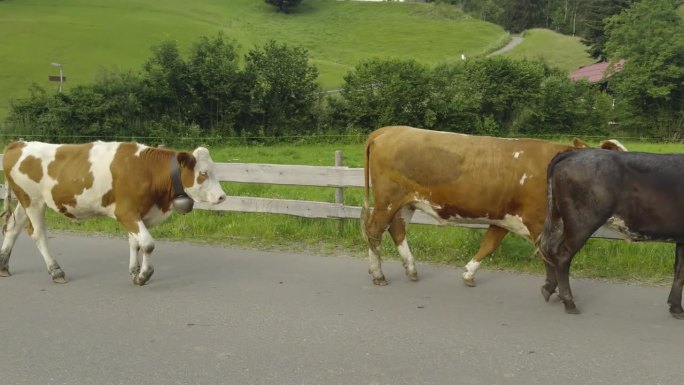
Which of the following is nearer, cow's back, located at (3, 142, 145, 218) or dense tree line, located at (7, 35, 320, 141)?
cow's back, located at (3, 142, 145, 218)

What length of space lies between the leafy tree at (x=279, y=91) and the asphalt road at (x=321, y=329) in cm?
1762

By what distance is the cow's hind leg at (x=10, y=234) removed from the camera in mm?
6031

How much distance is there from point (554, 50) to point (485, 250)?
6145cm

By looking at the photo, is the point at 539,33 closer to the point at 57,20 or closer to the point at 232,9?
the point at 232,9

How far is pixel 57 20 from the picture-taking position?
171 ft

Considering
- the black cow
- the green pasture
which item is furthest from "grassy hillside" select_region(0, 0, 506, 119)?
the black cow

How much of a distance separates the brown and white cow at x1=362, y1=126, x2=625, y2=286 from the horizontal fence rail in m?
1.47

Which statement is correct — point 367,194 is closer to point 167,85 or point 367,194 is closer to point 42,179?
point 42,179

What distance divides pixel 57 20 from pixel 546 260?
56738 mm

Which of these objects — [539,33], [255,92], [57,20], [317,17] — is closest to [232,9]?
[317,17]

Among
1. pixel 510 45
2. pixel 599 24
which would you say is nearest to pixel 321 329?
pixel 599 24

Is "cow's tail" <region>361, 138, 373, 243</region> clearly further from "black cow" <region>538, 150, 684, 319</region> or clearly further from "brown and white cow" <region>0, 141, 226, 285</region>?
"black cow" <region>538, 150, 684, 319</region>

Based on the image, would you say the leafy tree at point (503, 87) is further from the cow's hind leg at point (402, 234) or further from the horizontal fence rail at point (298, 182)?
the cow's hind leg at point (402, 234)

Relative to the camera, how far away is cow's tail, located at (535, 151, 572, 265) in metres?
4.89
